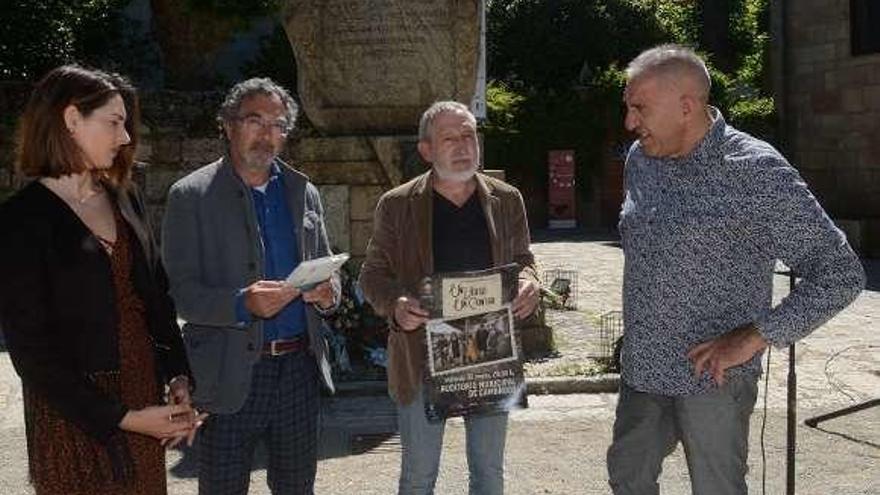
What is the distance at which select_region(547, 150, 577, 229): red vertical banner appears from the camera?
23984mm

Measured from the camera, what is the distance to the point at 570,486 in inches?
212

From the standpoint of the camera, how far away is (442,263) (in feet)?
12.2

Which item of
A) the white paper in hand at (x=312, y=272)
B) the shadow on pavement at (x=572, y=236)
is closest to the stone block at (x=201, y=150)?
the white paper in hand at (x=312, y=272)

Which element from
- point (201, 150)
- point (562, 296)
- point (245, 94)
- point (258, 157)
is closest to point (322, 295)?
point (258, 157)

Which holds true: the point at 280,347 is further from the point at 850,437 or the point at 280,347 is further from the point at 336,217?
the point at 336,217

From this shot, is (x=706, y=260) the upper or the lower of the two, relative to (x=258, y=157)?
lower

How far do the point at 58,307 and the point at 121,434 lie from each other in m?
0.40

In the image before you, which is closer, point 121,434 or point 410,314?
point 121,434

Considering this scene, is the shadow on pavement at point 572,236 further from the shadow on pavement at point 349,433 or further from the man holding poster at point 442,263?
the man holding poster at point 442,263

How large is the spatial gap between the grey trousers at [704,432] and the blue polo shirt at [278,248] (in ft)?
4.04

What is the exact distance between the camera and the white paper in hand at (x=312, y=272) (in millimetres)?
3207

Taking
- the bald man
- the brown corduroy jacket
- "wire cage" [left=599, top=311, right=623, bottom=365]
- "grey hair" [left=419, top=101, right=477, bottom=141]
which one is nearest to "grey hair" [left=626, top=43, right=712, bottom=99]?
the bald man

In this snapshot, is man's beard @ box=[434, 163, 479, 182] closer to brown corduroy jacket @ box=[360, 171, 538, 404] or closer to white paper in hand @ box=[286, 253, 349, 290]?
brown corduroy jacket @ box=[360, 171, 538, 404]

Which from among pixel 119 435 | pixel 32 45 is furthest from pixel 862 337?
pixel 32 45
